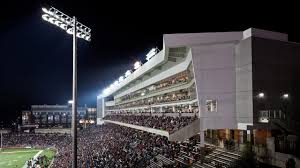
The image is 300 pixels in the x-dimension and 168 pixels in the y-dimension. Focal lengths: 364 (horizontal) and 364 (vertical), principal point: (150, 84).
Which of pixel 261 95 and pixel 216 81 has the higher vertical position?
pixel 216 81

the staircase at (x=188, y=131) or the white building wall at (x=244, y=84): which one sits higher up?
the white building wall at (x=244, y=84)

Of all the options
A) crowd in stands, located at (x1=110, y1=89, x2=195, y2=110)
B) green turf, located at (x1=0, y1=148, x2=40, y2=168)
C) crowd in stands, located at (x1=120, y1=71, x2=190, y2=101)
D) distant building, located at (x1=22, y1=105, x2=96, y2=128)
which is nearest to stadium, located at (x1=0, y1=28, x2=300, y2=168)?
crowd in stands, located at (x1=120, y1=71, x2=190, y2=101)

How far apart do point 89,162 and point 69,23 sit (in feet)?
82.2

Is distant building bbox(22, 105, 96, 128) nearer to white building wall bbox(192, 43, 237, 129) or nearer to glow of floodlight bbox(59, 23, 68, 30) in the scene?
white building wall bbox(192, 43, 237, 129)

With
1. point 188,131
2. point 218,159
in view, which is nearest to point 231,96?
point 188,131

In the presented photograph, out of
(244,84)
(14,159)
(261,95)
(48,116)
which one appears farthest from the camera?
(48,116)

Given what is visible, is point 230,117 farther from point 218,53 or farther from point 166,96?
point 166,96

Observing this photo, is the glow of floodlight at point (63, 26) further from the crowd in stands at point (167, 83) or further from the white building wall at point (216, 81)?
the crowd in stands at point (167, 83)

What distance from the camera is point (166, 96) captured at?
43188mm

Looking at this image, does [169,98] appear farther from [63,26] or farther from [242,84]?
[63,26]

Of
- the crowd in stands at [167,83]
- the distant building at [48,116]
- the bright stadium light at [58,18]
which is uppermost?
the bright stadium light at [58,18]

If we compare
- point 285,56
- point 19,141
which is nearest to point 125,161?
point 285,56

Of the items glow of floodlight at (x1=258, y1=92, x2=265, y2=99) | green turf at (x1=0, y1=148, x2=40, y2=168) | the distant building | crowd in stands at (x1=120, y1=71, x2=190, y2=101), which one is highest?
crowd in stands at (x1=120, y1=71, x2=190, y2=101)

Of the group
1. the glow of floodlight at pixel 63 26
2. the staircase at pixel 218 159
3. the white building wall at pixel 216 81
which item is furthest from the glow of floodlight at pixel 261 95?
the glow of floodlight at pixel 63 26
